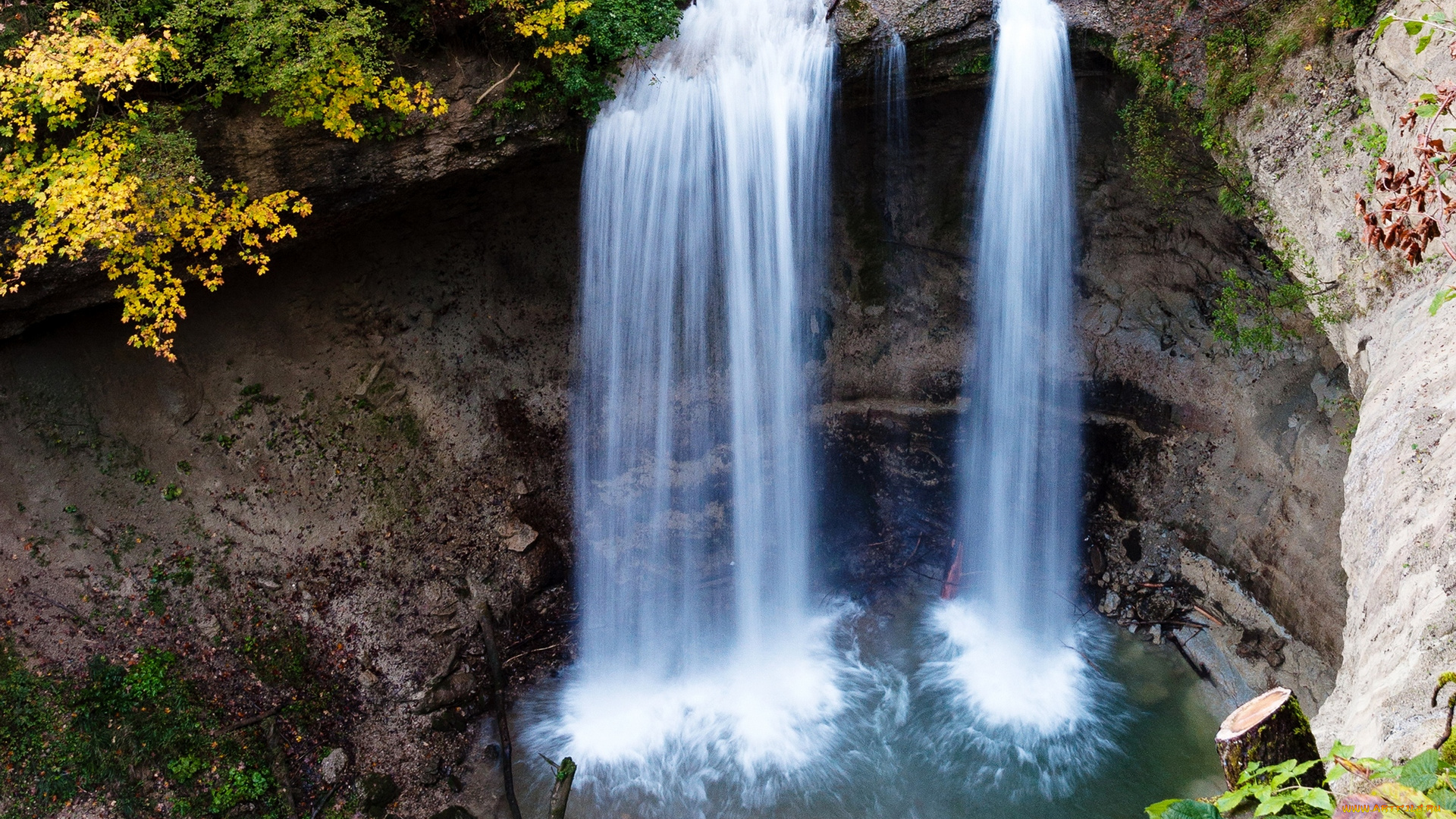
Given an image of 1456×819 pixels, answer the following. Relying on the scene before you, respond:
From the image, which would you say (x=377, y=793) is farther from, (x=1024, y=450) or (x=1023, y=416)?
(x=1023, y=416)

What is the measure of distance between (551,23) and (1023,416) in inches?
284

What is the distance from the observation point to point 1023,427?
35.8 ft

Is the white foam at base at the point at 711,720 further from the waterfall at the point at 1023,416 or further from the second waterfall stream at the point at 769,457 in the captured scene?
the waterfall at the point at 1023,416

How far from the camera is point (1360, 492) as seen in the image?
5.10 meters

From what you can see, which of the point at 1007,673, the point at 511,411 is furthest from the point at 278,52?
the point at 1007,673

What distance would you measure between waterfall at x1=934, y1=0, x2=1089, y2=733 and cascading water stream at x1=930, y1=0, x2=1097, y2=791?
1 cm

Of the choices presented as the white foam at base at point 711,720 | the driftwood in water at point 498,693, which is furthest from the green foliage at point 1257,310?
the driftwood in water at point 498,693

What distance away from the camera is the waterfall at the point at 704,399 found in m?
8.70

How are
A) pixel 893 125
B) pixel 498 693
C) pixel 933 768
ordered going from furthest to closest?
1. pixel 893 125
2. pixel 498 693
3. pixel 933 768

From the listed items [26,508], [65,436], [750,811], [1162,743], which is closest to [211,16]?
[65,436]

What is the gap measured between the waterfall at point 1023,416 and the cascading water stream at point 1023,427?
1 centimetres

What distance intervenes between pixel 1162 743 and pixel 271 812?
876 cm

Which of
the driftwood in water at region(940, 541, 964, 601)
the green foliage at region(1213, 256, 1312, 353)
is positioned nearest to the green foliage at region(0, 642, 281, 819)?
the driftwood in water at region(940, 541, 964, 601)

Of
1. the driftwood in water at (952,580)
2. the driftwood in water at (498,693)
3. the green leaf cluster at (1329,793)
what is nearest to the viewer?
the green leaf cluster at (1329,793)
